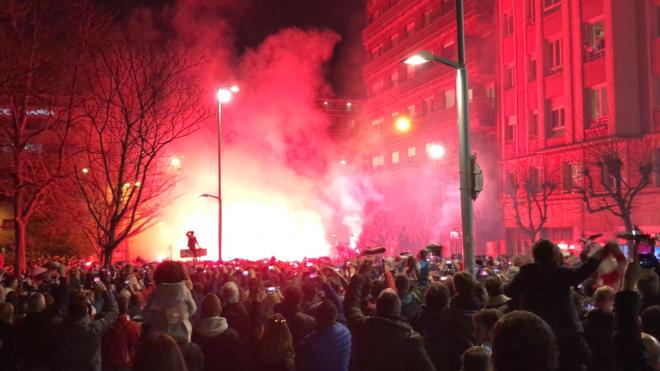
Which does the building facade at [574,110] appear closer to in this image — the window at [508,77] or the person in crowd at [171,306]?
the window at [508,77]

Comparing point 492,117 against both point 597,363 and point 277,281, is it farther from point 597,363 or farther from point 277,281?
point 597,363

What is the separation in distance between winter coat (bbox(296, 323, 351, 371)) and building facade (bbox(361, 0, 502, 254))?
34262 mm

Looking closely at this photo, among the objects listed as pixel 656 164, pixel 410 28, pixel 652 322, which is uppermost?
pixel 410 28

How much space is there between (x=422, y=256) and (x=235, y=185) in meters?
23.8

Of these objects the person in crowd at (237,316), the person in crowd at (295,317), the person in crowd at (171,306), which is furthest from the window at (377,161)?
the person in crowd at (171,306)

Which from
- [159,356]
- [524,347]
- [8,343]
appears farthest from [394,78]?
[524,347]

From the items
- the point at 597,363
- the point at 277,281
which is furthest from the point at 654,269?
the point at 277,281

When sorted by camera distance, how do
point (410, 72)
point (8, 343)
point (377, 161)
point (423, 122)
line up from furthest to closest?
point (377, 161) → point (410, 72) → point (423, 122) → point (8, 343)

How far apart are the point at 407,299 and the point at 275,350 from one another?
7.68 ft

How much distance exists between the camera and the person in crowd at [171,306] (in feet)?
19.5

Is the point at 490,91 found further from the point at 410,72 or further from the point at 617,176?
the point at 617,176

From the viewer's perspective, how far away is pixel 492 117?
4066 cm

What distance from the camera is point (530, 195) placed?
35.8 metres

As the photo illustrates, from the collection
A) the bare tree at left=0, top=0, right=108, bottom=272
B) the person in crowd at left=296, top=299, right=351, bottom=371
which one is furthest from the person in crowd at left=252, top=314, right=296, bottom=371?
the bare tree at left=0, top=0, right=108, bottom=272
